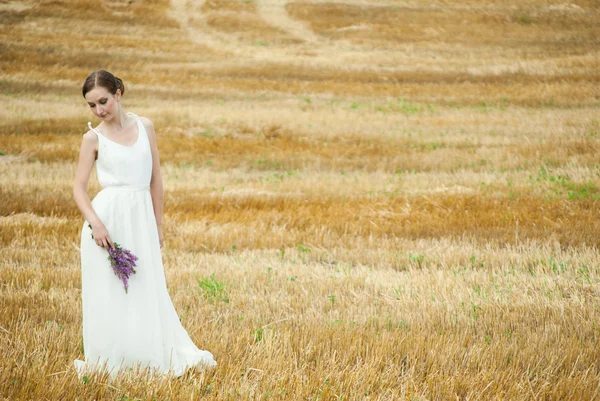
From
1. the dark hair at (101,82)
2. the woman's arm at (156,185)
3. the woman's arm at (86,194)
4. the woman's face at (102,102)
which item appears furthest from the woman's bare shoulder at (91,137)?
the woman's arm at (156,185)

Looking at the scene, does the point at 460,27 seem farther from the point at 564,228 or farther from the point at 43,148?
the point at 564,228

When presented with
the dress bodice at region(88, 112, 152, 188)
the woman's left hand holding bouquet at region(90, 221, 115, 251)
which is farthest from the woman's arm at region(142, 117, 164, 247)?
the woman's left hand holding bouquet at region(90, 221, 115, 251)

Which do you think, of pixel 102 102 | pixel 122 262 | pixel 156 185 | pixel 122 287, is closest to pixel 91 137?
pixel 102 102

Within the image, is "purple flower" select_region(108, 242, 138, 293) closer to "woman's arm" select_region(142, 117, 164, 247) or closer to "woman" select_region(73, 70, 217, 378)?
"woman" select_region(73, 70, 217, 378)

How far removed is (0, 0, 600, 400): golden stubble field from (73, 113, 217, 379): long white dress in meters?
0.20

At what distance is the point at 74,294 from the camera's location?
21.1ft

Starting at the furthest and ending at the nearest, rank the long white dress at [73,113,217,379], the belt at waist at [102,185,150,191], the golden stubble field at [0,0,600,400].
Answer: the golden stubble field at [0,0,600,400], the belt at waist at [102,185,150,191], the long white dress at [73,113,217,379]

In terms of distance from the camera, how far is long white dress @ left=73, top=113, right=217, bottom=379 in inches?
171

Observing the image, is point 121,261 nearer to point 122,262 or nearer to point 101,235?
point 122,262

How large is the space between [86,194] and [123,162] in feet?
1.08

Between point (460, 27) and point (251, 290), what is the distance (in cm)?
4241

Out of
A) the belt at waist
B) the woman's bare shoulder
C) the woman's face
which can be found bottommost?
the belt at waist

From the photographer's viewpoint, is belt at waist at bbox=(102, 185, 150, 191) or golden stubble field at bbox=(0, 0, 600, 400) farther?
golden stubble field at bbox=(0, 0, 600, 400)

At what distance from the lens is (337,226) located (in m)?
10.1
